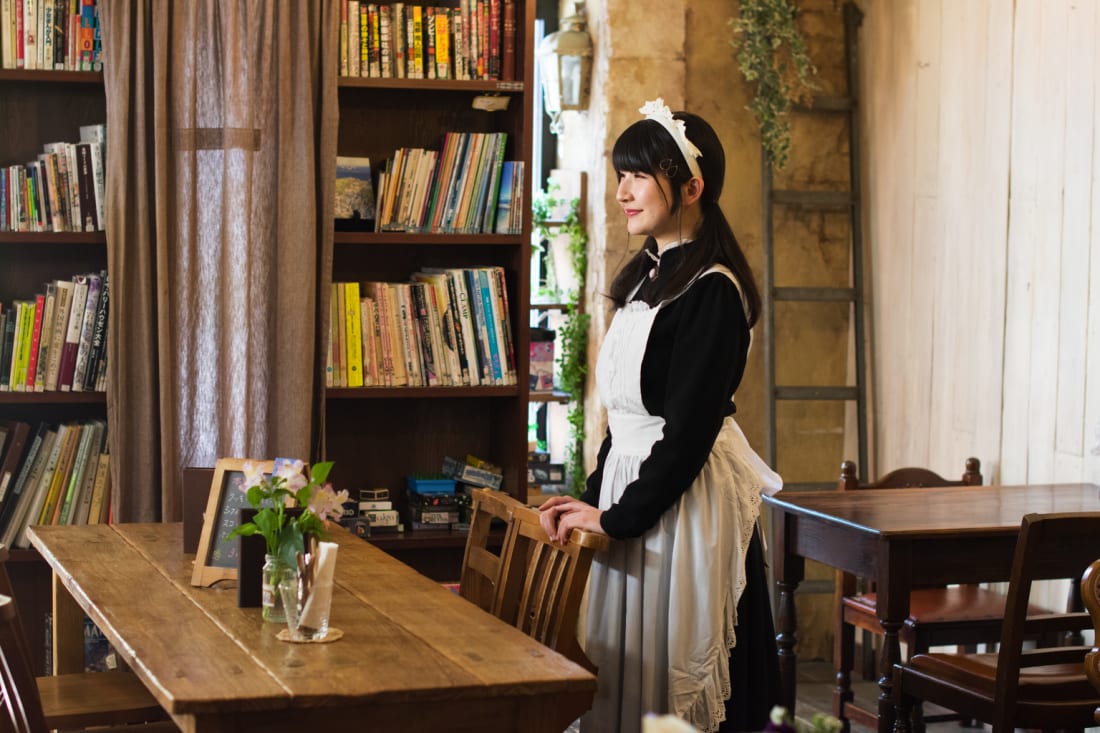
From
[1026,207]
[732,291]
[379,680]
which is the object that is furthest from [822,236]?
[379,680]

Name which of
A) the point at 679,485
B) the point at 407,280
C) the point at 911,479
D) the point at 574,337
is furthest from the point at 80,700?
the point at 574,337

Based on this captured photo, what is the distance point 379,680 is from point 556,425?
3.24m

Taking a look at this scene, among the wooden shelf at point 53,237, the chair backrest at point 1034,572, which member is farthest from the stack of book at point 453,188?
the chair backrest at point 1034,572

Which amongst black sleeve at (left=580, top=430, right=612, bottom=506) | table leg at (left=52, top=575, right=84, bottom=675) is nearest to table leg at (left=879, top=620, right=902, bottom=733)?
black sleeve at (left=580, top=430, right=612, bottom=506)

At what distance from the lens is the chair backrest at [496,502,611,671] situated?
222cm

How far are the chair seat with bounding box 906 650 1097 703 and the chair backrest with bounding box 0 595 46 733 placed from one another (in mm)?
1829

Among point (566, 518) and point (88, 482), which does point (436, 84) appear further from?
point (566, 518)

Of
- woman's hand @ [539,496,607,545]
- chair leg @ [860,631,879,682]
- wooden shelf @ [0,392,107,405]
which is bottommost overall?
chair leg @ [860,631,879,682]

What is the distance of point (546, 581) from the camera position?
2346 mm

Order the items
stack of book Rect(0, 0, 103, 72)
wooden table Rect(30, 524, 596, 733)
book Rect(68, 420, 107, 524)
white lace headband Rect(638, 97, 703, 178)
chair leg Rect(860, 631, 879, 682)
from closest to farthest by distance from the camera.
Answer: wooden table Rect(30, 524, 596, 733)
white lace headband Rect(638, 97, 703, 178)
stack of book Rect(0, 0, 103, 72)
book Rect(68, 420, 107, 524)
chair leg Rect(860, 631, 879, 682)

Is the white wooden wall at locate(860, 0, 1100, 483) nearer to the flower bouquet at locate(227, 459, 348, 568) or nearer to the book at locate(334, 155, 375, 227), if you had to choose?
the book at locate(334, 155, 375, 227)

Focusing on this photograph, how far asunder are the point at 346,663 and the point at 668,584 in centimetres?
71

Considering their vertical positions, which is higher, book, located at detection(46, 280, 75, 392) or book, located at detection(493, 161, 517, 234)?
book, located at detection(493, 161, 517, 234)

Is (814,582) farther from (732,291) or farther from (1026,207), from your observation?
(732,291)
